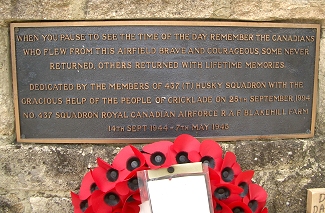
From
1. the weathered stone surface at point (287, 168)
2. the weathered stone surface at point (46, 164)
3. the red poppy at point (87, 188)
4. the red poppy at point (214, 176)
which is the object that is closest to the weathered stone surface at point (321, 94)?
the weathered stone surface at point (287, 168)

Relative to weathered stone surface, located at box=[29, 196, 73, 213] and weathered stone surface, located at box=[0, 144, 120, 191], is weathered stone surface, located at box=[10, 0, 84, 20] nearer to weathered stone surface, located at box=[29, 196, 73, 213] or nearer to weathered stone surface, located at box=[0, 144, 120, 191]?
weathered stone surface, located at box=[0, 144, 120, 191]

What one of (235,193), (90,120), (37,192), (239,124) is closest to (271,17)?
(239,124)

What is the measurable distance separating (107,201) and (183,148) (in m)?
0.57

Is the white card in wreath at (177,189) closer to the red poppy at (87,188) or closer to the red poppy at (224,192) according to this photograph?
the red poppy at (224,192)

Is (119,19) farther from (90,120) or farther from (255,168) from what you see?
(255,168)

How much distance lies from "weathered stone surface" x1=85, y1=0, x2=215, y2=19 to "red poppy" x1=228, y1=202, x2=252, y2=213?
1306 mm

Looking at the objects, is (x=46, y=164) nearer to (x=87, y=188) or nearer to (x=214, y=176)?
(x=87, y=188)

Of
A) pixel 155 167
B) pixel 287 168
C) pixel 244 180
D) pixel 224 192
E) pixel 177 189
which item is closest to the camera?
pixel 177 189

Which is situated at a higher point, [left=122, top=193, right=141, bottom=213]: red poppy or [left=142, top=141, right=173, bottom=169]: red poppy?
[left=142, top=141, right=173, bottom=169]: red poppy

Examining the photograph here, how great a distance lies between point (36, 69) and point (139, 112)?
2.59ft

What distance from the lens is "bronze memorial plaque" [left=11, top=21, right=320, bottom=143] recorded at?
227cm

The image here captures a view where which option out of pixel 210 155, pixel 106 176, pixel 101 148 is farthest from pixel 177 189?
pixel 101 148

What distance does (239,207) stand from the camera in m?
1.95

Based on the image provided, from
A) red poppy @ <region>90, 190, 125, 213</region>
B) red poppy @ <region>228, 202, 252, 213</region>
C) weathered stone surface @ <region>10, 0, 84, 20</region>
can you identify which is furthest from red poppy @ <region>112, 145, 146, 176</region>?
weathered stone surface @ <region>10, 0, 84, 20</region>
